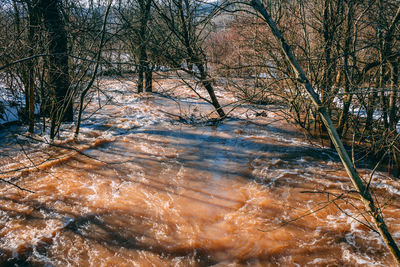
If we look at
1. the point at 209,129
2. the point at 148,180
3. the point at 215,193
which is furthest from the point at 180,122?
the point at 215,193

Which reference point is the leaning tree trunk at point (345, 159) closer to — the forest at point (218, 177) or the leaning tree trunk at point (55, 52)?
the forest at point (218, 177)

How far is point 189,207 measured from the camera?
5504 millimetres

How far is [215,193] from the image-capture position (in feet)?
19.7

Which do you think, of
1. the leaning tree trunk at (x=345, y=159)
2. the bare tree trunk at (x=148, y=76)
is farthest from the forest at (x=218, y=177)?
the bare tree trunk at (x=148, y=76)

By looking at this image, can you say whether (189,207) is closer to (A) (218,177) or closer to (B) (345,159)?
(A) (218,177)

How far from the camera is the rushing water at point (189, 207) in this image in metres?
4.35

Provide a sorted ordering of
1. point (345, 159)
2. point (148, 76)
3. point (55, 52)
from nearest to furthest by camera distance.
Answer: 1. point (345, 159)
2. point (148, 76)
3. point (55, 52)

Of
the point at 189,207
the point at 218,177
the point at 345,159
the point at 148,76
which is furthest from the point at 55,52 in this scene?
the point at 345,159

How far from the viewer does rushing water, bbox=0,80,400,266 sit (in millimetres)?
4348

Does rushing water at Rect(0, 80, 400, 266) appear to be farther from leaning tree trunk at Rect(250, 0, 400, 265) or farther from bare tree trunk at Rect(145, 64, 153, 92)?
bare tree trunk at Rect(145, 64, 153, 92)

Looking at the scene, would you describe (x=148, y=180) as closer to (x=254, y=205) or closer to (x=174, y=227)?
(x=174, y=227)

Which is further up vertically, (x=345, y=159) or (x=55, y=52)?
(x=55, y=52)

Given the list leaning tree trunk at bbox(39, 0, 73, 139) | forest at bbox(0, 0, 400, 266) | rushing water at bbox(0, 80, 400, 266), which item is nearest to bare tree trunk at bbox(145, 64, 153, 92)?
forest at bbox(0, 0, 400, 266)

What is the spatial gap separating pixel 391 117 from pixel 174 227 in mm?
5124
